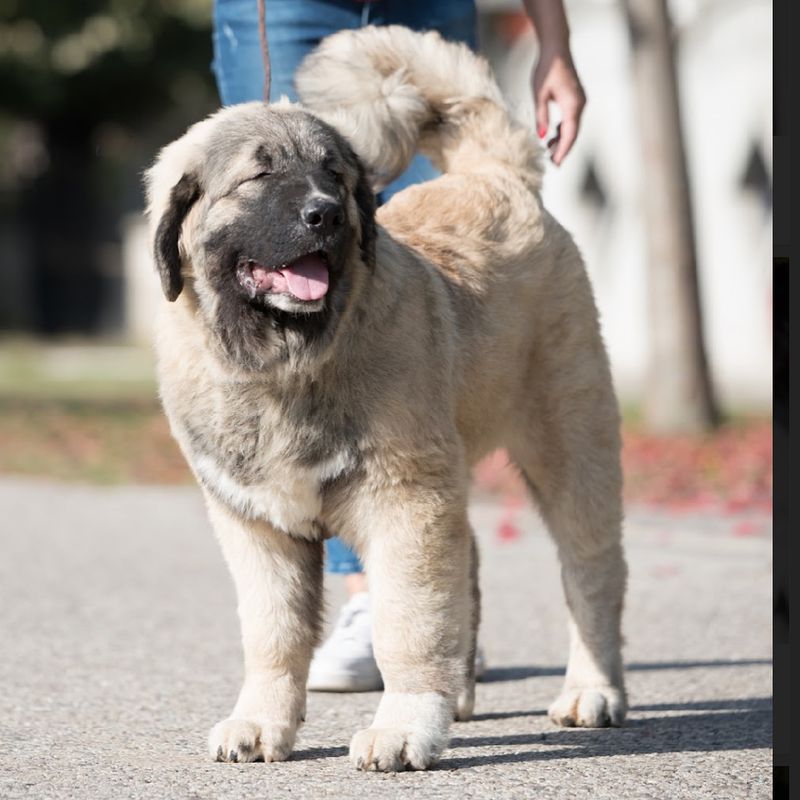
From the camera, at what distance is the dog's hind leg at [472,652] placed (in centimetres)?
465

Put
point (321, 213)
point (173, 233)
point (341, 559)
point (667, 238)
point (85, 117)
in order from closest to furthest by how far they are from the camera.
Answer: point (321, 213)
point (173, 233)
point (341, 559)
point (667, 238)
point (85, 117)

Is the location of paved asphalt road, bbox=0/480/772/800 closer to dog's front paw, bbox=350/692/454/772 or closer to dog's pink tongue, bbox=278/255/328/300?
dog's front paw, bbox=350/692/454/772

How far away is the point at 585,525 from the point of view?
15.7 feet

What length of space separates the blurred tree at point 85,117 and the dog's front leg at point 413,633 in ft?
82.8

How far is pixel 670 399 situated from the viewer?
43.0 ft

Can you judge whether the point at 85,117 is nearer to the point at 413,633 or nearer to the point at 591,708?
the point at 591,708

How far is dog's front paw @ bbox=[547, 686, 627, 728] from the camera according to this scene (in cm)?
456

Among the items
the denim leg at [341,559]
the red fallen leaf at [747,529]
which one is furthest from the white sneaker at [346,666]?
the red fallen leaf at [747,529]

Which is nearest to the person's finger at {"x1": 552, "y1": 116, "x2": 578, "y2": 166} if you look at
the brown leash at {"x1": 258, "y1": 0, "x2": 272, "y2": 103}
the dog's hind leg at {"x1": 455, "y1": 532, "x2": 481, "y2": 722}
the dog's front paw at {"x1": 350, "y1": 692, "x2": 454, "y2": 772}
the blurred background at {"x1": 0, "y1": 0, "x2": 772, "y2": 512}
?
the blurred background at {"x1": 0, "y1": 0, "x2": 772, "y2": 512}

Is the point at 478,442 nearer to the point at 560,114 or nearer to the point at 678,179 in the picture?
the point at 560,114

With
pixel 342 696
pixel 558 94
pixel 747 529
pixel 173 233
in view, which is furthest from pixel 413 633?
pixel 747 529

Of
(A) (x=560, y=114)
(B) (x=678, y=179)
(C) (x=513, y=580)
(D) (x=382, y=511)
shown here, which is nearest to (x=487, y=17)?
(B) (x=678, y=179)

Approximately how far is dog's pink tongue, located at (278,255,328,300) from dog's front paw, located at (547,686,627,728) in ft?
5.00

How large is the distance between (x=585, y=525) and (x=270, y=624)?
1.14 m
